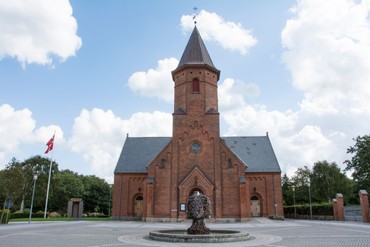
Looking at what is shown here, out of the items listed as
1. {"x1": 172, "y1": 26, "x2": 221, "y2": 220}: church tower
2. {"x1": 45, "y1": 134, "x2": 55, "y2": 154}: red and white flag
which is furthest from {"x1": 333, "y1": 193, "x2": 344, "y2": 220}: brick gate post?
{"x1": 45, "y1": 134, "x2": 55, "y2": 154}: red and white flag

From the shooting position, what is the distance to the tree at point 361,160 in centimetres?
3925

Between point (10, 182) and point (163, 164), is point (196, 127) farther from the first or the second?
point (10, 182)

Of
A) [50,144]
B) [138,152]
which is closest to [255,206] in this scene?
[138,152]

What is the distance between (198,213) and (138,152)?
1290 inches

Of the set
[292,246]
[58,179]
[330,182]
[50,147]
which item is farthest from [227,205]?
[58,179]

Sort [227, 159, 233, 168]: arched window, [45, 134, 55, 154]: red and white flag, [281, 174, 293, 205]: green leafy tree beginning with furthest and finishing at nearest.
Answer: [281, 174, 293, 205]: green leafy tree < [45, 134, 55, 154]: red and white flag < [227, 159, 233, 168]: arched window

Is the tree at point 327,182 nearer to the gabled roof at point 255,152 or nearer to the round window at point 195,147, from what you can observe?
the gabled roof at point 255,152

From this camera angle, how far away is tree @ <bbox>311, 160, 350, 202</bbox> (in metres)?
65.5

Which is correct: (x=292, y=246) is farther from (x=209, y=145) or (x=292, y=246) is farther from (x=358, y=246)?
(x=209, y=145)

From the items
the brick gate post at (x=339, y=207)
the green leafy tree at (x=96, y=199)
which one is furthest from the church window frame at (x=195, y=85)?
the green leafy tree at (x=96, y=199)

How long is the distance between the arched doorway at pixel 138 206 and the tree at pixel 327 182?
40839 mm

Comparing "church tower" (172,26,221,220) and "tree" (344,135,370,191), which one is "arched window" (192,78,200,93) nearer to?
"church tower" (172,26,221,220)

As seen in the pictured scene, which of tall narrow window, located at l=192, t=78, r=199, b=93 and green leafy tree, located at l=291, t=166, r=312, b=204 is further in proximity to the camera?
green leafy tree, located at l=291, t=166, r=312, b=204

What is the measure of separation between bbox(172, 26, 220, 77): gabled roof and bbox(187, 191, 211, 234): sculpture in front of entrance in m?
25.0
